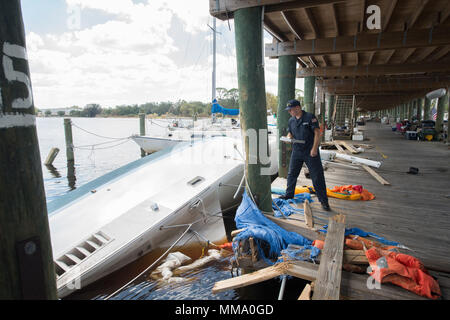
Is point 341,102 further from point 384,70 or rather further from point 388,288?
point 388,288

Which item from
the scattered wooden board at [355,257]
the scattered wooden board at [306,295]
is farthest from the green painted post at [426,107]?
the scattered wooden board at [306,295]

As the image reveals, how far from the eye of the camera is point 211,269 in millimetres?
4520

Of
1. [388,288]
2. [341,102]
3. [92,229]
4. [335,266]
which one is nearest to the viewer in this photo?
[388,288]

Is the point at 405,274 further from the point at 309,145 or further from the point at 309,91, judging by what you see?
the point at 309,91

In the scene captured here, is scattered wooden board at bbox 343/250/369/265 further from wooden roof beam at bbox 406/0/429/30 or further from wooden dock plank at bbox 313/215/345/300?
wooden roof beam at bbox 406/0/429/30

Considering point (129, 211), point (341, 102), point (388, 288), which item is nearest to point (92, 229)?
point (129, 211)

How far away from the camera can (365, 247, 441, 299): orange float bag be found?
8.00ft

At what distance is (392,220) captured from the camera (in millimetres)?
4297

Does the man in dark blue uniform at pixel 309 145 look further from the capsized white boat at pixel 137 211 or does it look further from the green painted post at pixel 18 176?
the green painted post at pixel 18 176

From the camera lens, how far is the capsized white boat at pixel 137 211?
4012 millimetres

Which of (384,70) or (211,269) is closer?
(211,269)

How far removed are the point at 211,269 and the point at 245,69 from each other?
10.5 ft

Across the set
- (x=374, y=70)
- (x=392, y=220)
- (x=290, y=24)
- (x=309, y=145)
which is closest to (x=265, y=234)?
(x=309, y=145)

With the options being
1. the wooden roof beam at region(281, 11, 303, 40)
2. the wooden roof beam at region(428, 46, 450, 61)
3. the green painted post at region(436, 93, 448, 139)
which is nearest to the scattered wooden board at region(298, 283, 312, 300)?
the wooden roof beam at region(281, 11, 303, 40)
